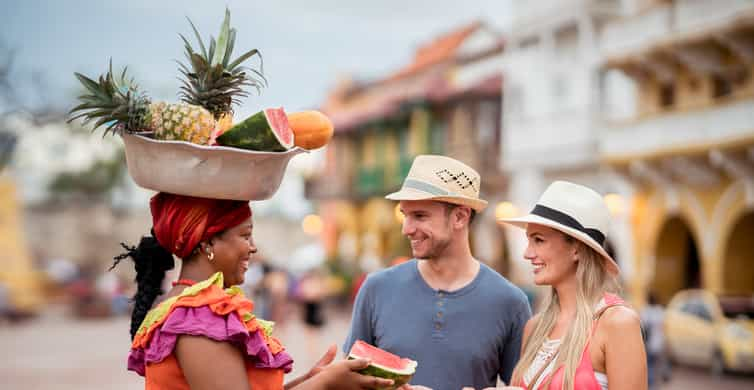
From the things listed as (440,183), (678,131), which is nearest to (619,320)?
(440,183)

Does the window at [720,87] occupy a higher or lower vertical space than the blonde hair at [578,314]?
higher

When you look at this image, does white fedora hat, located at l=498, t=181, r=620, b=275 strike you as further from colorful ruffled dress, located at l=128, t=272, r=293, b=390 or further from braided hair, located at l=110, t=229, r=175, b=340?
braided hair, located at l=110, t=229, r=175, b=340

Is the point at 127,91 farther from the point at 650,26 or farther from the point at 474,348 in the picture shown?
the point at 650,26

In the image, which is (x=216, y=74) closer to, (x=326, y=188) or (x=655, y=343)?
(x=655, y=343)

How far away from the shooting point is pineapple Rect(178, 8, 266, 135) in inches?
136

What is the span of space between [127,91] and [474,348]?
7.05 ft

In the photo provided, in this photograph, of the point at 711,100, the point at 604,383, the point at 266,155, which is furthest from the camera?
the point at 711,100

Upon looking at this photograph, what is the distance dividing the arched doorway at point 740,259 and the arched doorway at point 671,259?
273 cm

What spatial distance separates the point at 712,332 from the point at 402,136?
2320cm

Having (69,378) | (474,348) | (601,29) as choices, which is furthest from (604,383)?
(601,29)

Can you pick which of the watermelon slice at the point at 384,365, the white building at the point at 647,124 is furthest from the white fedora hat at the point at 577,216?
the white building at the point at 647,124

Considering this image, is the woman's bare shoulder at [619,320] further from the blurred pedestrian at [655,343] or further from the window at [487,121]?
the window at [487,121]

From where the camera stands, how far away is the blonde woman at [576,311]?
3705mm

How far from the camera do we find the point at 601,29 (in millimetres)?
25078
